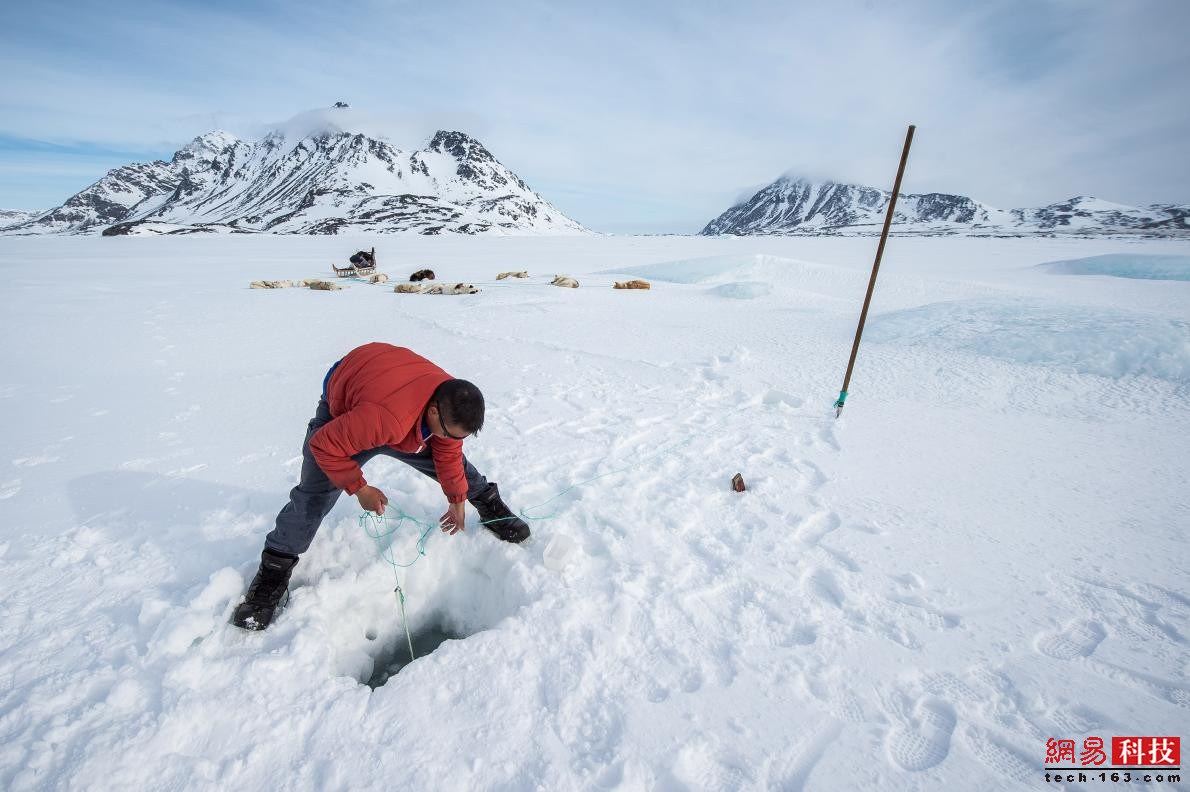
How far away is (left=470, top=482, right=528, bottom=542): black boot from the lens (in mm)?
2986

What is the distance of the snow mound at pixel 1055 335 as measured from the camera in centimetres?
505

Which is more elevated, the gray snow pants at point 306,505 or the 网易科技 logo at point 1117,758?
the gray snow pants at point 306,505

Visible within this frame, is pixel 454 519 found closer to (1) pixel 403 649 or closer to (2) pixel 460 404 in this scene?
(1) pixel 403 649

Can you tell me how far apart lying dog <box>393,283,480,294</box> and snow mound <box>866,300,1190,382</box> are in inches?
365

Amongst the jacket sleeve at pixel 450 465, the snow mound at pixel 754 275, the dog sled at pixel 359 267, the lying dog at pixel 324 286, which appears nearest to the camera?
the jacket sleeve at pixel 450 465

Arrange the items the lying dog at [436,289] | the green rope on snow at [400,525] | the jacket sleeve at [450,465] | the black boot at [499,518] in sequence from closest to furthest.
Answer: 1. the jacket sleeve at [450,465]
2. the green rope on snow at [400,525]
3. the black boot at [499,518]
4. the lying dog at [436,289]

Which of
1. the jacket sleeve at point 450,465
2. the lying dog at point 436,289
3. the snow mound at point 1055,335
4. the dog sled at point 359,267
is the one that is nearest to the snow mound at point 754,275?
the snow mound at point 1055,335

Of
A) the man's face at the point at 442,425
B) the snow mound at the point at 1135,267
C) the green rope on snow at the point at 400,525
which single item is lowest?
the green rope on snow at the point at 400,525

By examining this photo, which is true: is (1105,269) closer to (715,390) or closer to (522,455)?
(715,390)

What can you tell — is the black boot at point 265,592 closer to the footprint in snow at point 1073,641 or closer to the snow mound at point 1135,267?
the footprint in snow at point 1073,641

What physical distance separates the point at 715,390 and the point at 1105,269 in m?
19.8

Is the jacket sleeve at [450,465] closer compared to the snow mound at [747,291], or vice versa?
the jacket sleeve at [450,465]

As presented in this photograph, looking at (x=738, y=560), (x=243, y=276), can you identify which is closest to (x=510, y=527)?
(x=738, y=560)

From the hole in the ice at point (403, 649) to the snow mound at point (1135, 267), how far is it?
2131cm
